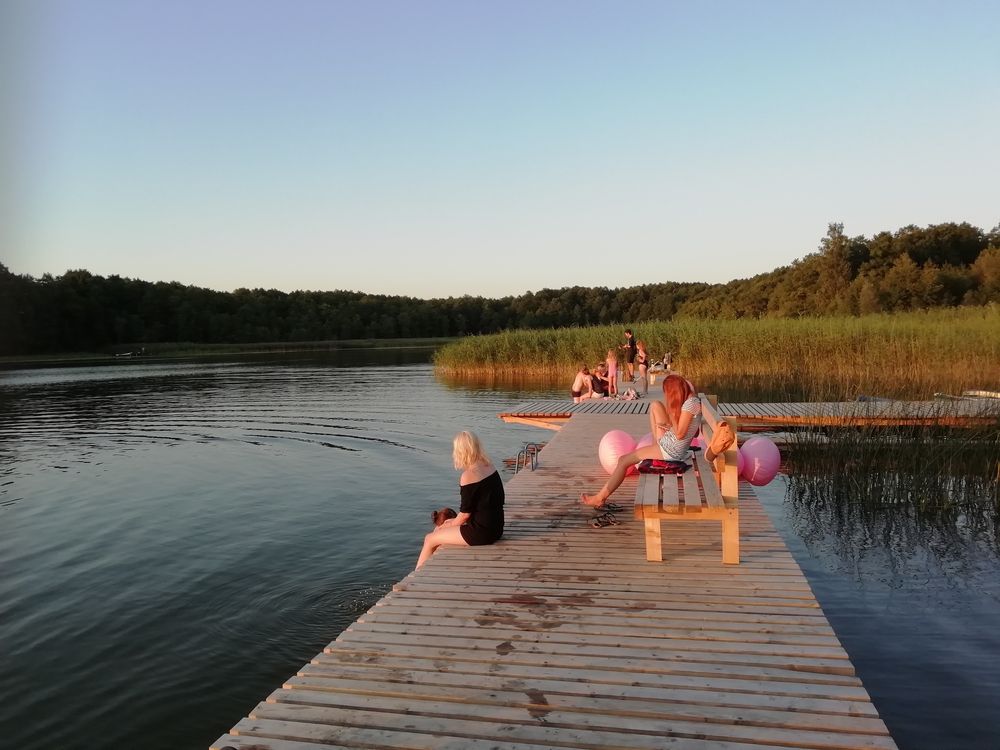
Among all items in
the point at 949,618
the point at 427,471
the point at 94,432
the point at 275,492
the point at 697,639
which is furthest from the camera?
the point at 94,432

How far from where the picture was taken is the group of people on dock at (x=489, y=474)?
6018 millimetres

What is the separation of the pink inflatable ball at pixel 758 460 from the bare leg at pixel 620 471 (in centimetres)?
201

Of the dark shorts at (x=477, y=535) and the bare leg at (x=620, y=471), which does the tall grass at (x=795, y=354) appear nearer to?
the bare leg at (x=620, y=471)

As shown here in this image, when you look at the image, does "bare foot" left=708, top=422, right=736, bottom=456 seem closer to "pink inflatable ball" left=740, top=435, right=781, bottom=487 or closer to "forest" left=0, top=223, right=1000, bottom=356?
"pink inflatable ball" left=740, top=435, right=781, bottom=487

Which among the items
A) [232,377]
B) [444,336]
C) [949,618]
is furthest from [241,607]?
[444,336]

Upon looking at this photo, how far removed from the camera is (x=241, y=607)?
7004 mm

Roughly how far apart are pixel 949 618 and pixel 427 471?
29.2 ft

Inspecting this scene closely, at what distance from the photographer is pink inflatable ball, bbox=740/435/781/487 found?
888 cm

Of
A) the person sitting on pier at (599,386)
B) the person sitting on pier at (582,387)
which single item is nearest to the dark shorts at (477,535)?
the person sitting on pier at (582,387)

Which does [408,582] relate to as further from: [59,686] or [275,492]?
[275,492]

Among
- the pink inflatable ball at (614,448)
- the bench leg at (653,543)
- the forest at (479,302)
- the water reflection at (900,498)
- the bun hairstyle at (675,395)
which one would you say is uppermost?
the forest at (479,302)

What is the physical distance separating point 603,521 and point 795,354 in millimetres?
18868

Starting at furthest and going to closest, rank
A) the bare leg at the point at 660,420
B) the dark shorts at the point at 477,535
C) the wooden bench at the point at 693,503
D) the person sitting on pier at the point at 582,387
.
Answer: the person sitting on pier at the point at 582,387 → the bare leg at the point at 660,420 → the dark shorts at the point at 477,535 → the wooden bench at the point at 693,503

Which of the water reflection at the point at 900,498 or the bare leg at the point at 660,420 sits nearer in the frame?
the bare leg at the point at 660,420
